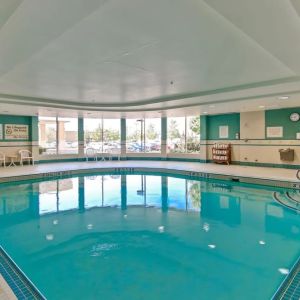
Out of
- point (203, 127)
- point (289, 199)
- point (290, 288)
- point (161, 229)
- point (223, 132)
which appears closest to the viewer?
point (290, 288)

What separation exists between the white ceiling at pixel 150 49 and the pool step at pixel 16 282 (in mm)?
2583

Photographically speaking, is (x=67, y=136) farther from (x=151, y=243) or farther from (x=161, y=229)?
(x=151, y=243)

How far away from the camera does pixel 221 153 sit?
1113 centimetres

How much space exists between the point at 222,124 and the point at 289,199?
583cm

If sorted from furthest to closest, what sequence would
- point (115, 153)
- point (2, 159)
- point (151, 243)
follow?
point (115, 153)
point (2, 159)
point (151, 243)

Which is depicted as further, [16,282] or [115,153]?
[115,153]

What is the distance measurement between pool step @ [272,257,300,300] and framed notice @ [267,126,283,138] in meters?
7.79

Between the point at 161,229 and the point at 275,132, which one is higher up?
the point at 275,132

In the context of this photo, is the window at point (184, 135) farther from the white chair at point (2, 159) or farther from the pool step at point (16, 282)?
the pool step at point (16, 282)

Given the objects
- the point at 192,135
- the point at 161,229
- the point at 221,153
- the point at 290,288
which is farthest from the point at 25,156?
the point at 290,288

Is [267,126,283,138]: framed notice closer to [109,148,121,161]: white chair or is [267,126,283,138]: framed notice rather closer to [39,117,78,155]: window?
[109,148,121,161]: white chair

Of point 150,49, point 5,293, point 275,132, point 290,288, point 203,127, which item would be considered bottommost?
point 290,288

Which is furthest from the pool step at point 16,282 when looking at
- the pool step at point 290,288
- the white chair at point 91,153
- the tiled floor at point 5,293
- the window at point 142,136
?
the window at point 142,136

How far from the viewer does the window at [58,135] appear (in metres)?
12.4
